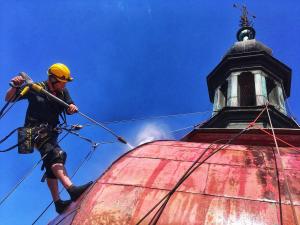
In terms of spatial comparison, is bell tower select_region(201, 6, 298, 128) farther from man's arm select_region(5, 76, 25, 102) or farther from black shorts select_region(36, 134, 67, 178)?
man's arm select_region(5, 76, 25, 102)

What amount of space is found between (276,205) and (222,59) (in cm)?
1272

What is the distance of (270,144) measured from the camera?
841 cm

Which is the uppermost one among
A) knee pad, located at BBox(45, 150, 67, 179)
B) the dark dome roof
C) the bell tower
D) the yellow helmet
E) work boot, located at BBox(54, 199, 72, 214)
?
the dark dome roof

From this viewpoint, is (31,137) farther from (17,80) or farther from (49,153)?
(17,80)

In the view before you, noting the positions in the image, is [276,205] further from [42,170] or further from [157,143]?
[42,170]

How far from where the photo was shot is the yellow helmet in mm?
6758

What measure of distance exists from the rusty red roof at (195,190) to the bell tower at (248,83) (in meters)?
7.77

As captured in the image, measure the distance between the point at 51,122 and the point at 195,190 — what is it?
255 cm

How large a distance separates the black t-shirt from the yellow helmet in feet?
0.71

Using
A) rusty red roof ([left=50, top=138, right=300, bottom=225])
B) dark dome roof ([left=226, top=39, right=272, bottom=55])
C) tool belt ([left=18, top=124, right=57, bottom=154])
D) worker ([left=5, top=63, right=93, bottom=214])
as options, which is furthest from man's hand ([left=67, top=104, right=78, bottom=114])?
dark dome roof ([left=226, top=39, right=272, bottom=55])

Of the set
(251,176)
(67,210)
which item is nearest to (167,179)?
(251,176)

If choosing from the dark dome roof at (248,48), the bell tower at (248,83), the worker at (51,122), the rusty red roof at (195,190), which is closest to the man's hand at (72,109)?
the worker at (51,122)

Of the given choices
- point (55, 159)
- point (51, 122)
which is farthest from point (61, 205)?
point (51, 122)

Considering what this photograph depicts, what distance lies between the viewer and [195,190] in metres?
6.09
